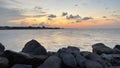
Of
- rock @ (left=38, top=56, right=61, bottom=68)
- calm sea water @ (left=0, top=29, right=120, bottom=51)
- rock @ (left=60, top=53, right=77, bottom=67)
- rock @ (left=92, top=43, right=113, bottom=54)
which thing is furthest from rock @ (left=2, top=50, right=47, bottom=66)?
calm sea water @ (left=0, top=29, right=120, bottom=51)

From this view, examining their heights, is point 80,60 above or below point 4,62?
below

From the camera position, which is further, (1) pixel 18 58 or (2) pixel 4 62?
(1) pixel 18 58

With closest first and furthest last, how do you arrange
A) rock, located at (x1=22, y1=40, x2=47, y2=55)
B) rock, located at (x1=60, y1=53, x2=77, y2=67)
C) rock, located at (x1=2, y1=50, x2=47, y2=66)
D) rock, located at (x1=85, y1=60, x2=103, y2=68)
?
rock, located at (x1=85, y1=60, x2=103, y2=68) → rock, located at (x1=60, y1=53, x2=77, y2=67) → rock, located at (x1=2, y1=50, x2=47, y2=66) → rock, located at (x1=22, y1=40, x2=47, y2=55)

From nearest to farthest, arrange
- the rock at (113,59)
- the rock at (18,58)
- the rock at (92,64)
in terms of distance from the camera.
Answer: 1. the rock at (92,64)
2. the rock at (18,58)
3. the rock at (113,59)

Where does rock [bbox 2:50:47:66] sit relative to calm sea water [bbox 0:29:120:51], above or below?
above

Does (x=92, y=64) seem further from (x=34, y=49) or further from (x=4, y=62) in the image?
(x=4, y=62)

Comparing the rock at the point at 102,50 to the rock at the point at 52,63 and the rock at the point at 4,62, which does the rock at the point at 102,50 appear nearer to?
the rock at the point at 52,63

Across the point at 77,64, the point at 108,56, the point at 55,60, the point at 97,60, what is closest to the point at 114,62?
the point at 108,56

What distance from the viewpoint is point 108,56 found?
1263 centimetres

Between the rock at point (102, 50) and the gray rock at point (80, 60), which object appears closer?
the gray rock at point (80, 60)

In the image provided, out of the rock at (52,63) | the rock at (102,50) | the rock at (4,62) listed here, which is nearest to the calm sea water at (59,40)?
the rock at (102,50)

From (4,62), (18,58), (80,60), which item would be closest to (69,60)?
(80,60)

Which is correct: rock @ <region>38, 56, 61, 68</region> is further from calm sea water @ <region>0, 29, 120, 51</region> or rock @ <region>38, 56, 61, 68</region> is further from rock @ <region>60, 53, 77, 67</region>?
calm sea water @ <region>0, 29, 120, 51</region>

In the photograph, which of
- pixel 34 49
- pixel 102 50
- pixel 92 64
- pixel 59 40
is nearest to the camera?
pixel 92 64
